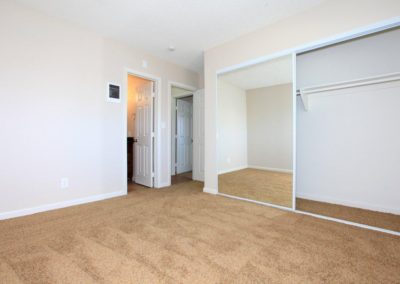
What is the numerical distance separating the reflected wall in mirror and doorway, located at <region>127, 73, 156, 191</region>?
53.9 inches

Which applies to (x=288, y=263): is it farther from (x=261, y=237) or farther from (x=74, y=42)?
(x=74, y=42)

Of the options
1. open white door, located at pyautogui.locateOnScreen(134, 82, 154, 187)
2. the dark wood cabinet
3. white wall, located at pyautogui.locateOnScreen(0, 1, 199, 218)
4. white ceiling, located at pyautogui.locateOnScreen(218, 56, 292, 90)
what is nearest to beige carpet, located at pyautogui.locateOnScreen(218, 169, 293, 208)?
white ceiling, located at pyautogui.locateOnScreen(218, 56, 292, 90)

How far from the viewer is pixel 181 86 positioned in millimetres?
4328

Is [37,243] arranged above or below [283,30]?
below

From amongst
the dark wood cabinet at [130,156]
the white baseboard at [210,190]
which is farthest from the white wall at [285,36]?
the dark wood cabinet at [130,156]

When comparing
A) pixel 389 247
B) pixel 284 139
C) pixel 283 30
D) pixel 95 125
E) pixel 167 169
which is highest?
pixel 283 30

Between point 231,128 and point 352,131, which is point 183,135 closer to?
point 231,128

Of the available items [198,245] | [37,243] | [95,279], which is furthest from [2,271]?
[198,245]

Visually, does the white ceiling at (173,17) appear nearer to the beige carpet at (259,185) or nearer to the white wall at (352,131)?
the white wall at (352,131)

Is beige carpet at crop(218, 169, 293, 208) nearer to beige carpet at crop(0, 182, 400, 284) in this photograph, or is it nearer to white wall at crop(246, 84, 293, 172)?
white wall at crop(246, 84, 293, 172)

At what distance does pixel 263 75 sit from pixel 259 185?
1697 millimetres

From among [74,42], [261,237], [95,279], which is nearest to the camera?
[95,279]

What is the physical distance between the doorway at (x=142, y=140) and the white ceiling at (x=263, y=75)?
1.52 meters

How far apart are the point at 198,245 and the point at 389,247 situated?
1659mm
